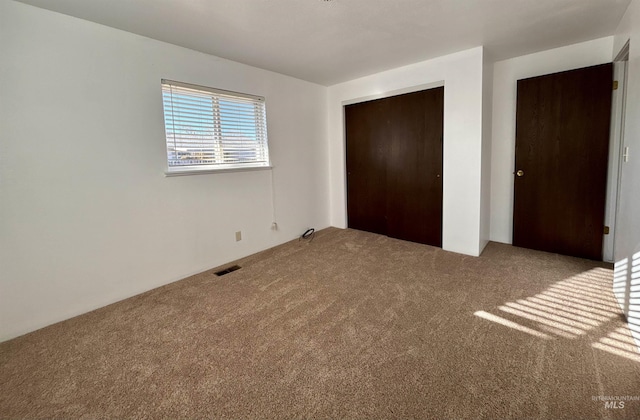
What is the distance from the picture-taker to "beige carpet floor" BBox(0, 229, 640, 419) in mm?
1486

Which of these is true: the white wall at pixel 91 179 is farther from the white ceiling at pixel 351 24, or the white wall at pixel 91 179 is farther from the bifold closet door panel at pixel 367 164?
the bifold closet door panel at pixel 367 164

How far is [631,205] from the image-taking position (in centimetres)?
209

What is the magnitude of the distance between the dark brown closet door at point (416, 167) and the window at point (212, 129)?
69.3 inches

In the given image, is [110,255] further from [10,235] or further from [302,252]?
[302,252]

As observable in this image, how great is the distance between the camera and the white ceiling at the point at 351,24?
2.20 m

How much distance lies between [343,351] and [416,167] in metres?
2.73

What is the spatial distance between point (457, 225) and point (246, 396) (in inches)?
118

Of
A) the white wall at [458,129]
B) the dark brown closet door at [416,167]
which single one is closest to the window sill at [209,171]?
the dark brown closet door at [416,167]

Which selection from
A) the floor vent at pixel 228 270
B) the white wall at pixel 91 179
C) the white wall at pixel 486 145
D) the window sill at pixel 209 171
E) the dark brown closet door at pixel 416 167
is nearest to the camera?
the white wall at pixel 91 179

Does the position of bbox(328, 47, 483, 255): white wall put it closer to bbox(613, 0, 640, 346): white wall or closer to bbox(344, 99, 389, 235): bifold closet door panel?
bbox(344, 99, 389, 235): bifold closet door panel

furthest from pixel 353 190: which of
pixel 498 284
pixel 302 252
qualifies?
pixel 498 284

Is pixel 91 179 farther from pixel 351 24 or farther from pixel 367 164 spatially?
pixel 367 164

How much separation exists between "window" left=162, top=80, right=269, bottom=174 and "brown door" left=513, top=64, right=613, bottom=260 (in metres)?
3.15

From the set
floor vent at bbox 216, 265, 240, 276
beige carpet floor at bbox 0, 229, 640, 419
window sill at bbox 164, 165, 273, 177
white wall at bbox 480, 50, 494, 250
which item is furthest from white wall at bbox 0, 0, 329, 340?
white wall at bbox 480, 50, 494, 250
